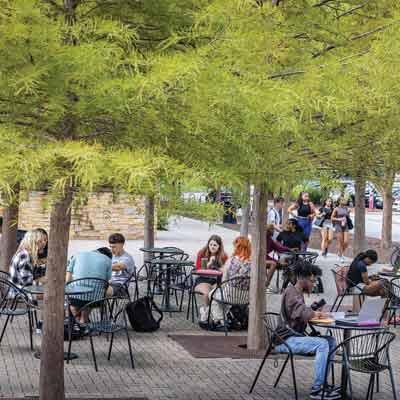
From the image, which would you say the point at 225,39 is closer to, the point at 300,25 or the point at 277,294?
the point at 300,25

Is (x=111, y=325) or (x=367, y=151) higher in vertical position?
(x=367, y=151)

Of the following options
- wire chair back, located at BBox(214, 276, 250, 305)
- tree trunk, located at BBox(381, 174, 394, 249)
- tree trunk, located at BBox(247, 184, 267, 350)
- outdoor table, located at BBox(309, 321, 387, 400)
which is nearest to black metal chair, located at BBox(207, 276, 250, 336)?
wire chair back, located at BBox(214, 276, 250, 305)

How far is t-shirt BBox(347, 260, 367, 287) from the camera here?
14648mm

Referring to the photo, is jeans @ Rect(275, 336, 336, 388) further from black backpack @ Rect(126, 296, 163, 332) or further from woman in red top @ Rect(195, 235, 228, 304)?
woman in red top @ Rect(195, 235, 228, 304)

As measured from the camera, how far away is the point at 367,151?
1080 centimetres

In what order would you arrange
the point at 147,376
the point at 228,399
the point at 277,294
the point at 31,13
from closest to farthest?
1. the point at 31,13
2. the point at 228,399
3. the point at 147,376
4. the point at 277,294

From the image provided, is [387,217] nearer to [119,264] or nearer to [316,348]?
A: [119,264]

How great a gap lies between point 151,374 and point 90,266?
6.70ft

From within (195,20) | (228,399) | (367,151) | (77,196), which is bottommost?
(228,399)

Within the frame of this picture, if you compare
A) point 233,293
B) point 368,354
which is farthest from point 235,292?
point 368,354

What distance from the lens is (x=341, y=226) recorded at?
2488 cm

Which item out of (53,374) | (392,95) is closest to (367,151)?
(392,95)

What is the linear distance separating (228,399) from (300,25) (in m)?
4.03

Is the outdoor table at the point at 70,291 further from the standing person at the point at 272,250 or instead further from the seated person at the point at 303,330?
the standing person at the point at 272,250
